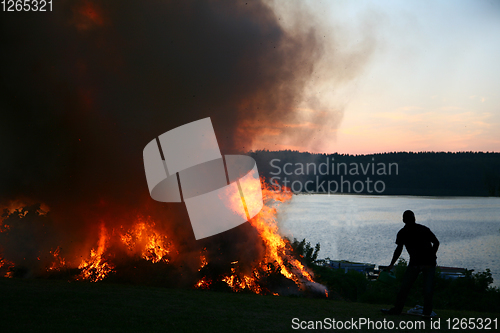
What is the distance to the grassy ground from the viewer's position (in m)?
6.89

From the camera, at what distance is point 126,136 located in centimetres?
1850

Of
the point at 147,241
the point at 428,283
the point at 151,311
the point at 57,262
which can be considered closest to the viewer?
the point at 428,283

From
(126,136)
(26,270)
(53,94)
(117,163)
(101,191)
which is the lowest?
(26,270)

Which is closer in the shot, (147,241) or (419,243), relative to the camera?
(419,243)

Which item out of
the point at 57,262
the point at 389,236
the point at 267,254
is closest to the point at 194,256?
the point at 267,254

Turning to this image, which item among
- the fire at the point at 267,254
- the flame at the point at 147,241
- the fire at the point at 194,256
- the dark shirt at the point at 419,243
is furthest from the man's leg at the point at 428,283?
the flame at the point at 147,241

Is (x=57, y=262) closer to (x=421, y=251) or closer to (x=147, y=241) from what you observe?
(x=147, y=241)

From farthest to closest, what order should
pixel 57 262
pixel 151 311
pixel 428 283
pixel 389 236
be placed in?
pixel 389 236, pixel 57 262, pixel 151 311, pixel 428 283

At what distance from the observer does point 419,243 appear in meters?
7.66

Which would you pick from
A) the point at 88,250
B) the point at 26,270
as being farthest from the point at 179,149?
the point at 26,270

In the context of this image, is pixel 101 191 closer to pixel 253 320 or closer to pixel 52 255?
pixel 52 255

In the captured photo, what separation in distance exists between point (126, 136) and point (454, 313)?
49.2 feet

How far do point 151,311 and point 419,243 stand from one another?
18.2ft

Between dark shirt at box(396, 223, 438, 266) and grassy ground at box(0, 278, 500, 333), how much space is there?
1170 millimetres
